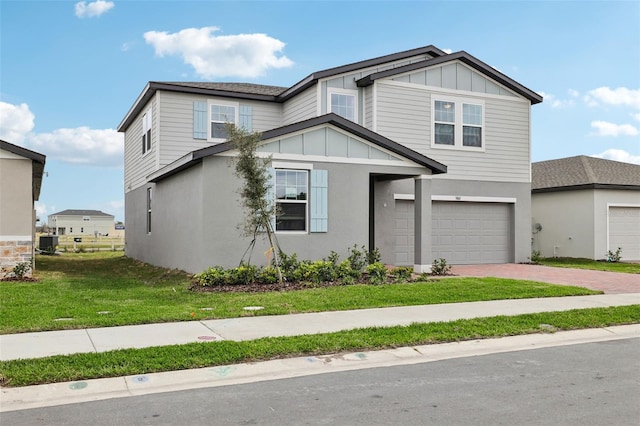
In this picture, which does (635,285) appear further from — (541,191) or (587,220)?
(541,191)

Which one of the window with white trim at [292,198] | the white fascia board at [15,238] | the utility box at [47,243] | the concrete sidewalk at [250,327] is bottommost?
the concrete sidewalk at [250,327]

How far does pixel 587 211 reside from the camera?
24.2m

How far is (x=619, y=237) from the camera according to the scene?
24.6 meters

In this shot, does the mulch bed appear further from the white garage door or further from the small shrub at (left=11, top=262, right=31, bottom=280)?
the white garage door

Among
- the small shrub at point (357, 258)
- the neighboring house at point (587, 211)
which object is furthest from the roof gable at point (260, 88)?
the neighboring house at point (587, 211)

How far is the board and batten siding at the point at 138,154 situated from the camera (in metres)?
20.9

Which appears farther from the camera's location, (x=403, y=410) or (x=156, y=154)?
(x=156, y=154)

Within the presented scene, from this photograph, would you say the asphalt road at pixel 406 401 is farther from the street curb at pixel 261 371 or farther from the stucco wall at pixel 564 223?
the stucco wall at pixel 564 223

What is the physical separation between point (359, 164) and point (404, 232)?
4441mm

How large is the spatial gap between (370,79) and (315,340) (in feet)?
42.4

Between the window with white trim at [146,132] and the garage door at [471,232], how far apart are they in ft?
35.8

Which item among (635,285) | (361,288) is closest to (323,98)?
(361,288)

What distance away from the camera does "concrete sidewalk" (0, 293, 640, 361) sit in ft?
24.4

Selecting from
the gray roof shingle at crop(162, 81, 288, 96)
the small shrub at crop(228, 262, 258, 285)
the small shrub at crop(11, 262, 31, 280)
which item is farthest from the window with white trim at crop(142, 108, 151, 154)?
the small shrub at crop(228, 262, 258, 285)
